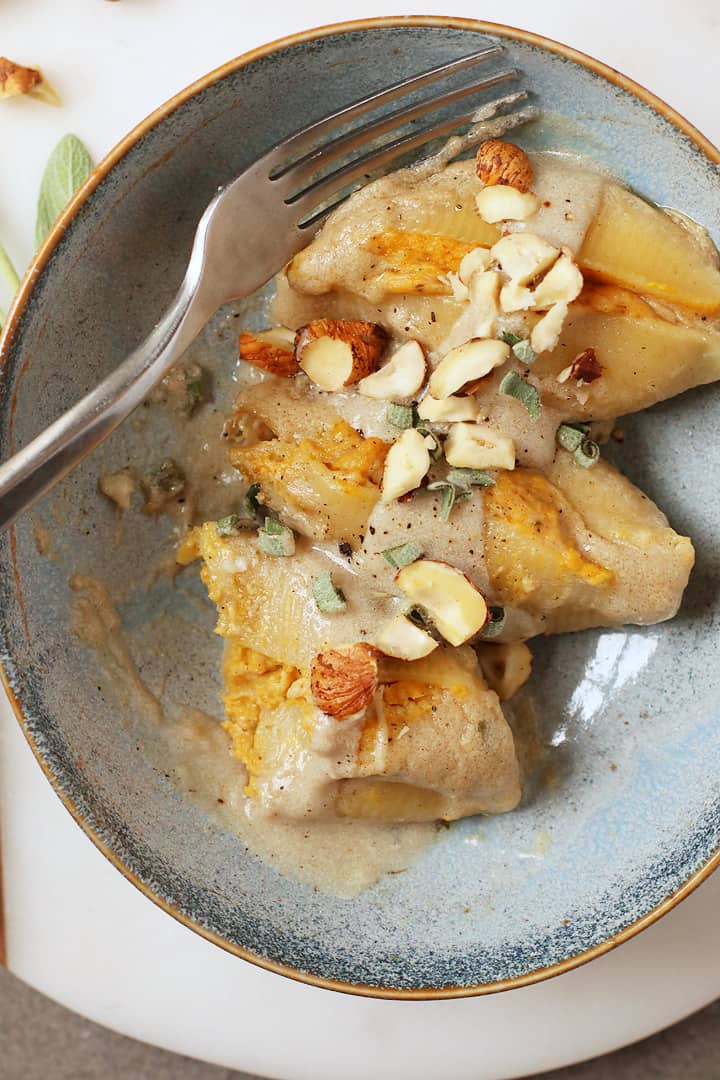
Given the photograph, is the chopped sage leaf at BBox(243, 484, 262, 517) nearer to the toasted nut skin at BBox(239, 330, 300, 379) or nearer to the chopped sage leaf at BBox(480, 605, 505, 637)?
the toasted nut skin at BBox(239, 330, 300, 379)

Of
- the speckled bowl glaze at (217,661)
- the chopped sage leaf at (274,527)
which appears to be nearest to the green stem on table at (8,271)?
the speckled bowl glaze at (217,661)

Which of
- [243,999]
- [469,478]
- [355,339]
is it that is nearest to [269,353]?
[355,339]

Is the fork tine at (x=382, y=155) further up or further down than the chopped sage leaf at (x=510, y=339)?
further up

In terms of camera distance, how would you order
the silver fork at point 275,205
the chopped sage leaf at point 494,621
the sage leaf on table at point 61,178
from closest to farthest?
the silver fork at point 275,205 < the chopped sage leaf at point 494,621 < the sage leaf on table at point 61,178

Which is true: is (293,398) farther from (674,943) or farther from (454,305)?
(674,943)

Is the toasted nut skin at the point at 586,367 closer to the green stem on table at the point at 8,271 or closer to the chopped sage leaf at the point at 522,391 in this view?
the chopped sage leaf at the point at 522,391

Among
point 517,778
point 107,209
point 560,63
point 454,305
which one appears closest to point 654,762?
point 517,778
